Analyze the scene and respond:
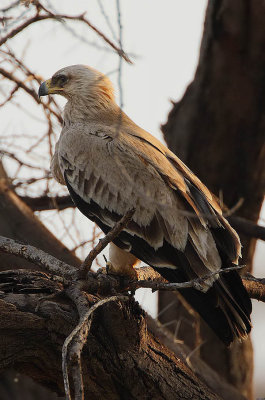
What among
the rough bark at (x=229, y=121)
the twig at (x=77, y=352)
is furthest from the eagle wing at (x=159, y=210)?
the rough bark at (x=229, y=121)

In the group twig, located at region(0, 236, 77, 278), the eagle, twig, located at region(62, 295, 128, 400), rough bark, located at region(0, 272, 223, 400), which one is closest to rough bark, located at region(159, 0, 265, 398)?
the eagle

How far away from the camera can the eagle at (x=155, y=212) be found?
405 cm

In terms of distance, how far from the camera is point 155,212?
436 cm

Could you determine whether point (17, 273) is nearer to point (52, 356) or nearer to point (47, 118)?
point (52, 356)

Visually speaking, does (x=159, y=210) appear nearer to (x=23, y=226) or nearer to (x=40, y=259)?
(x=40, y=259)

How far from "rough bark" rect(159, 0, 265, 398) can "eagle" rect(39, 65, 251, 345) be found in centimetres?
179

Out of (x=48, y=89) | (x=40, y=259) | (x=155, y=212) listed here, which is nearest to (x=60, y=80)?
(x=48, y=89)

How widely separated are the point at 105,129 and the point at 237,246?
4.27 ft

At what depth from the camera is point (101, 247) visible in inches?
128

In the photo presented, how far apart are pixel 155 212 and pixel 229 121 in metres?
2.53

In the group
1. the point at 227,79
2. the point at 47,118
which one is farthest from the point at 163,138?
the point at 47,118

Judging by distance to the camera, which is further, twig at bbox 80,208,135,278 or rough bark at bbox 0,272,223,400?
rough bark at bbox 0,272,223,400

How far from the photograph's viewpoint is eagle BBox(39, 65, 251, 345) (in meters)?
4.05

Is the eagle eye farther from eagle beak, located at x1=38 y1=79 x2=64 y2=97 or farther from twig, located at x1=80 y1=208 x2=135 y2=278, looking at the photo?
twig, located at x1=80 y1=208 x2=135 y2=278
